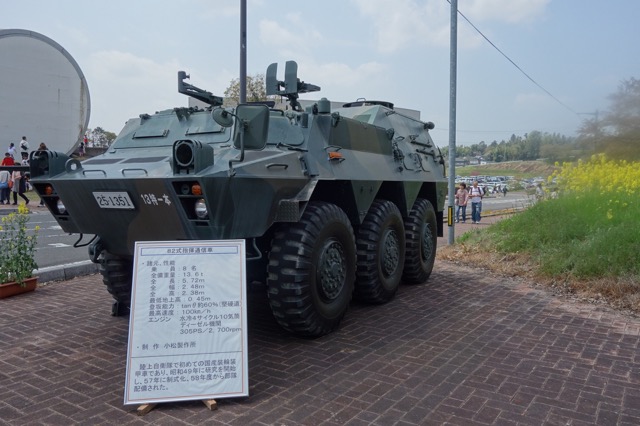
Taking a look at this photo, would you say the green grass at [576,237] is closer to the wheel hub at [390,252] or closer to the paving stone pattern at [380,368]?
the paving stone pattern at [380,368]

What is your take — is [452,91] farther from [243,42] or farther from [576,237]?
[243,42]

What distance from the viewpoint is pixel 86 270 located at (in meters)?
8.29

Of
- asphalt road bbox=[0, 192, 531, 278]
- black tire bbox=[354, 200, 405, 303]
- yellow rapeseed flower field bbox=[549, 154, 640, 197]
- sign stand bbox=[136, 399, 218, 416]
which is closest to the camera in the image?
sign stand bbox=[136, 399, 218, 416]

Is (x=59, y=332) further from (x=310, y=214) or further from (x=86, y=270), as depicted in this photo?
(x=86, y=270)

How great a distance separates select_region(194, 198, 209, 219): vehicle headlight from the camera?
4.16 m

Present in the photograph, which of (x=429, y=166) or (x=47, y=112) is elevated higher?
(x=47, y=112)

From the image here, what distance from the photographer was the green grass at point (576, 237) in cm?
711

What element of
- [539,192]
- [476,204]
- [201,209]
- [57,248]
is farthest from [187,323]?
[476,204]

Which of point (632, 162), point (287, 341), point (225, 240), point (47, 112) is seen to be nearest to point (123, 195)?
point (225, 240)

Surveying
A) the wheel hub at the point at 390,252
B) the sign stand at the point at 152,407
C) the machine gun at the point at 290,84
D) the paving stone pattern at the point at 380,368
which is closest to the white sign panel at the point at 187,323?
the sign stand at the point at 152,407

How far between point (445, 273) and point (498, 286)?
3.77 ft

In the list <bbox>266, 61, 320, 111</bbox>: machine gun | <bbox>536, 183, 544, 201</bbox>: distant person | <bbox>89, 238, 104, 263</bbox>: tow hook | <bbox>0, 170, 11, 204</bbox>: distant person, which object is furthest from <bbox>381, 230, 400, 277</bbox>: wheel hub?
<bbox>0, 170, 11, 204</bbox>: distant person

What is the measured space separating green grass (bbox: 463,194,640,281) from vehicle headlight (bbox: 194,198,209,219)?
202 inches

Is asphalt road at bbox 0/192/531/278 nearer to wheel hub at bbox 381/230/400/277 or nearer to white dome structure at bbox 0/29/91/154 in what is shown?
wheel hub at bbox 381/230/400/277
